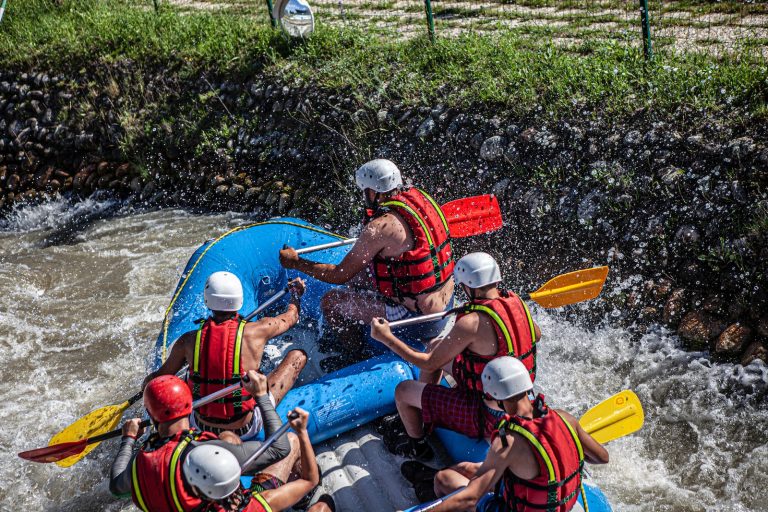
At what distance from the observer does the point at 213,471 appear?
10.5 ft

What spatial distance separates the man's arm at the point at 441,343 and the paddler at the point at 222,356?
66 cm

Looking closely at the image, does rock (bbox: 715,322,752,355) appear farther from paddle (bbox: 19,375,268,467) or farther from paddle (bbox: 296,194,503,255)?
paddle (bbox: 19,375,268,467)

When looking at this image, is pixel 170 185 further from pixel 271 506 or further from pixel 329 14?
pixel 271 506

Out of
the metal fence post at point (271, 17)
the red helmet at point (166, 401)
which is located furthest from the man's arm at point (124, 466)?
the metal fence post at point (271, 17)

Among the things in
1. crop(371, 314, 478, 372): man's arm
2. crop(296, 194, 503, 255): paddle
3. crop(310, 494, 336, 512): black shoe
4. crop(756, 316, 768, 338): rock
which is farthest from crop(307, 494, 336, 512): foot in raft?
crop(756, 316, 768, 338): rock

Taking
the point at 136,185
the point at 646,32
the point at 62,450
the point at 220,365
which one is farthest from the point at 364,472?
the point at 136,185

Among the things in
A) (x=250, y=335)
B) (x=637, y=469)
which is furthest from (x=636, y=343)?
(x=250, y=335)

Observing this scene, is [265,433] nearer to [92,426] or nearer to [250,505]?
[250,505]

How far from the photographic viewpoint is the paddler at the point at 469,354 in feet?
12.5

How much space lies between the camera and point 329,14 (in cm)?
1018

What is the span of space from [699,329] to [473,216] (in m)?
1.72

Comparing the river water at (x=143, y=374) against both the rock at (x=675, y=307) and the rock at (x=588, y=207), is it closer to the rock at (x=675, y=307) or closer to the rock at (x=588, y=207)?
the rock at (x=675, y=307)

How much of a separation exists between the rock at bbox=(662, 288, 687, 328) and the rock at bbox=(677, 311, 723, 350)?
0.06 m

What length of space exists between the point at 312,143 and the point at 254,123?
97cm
